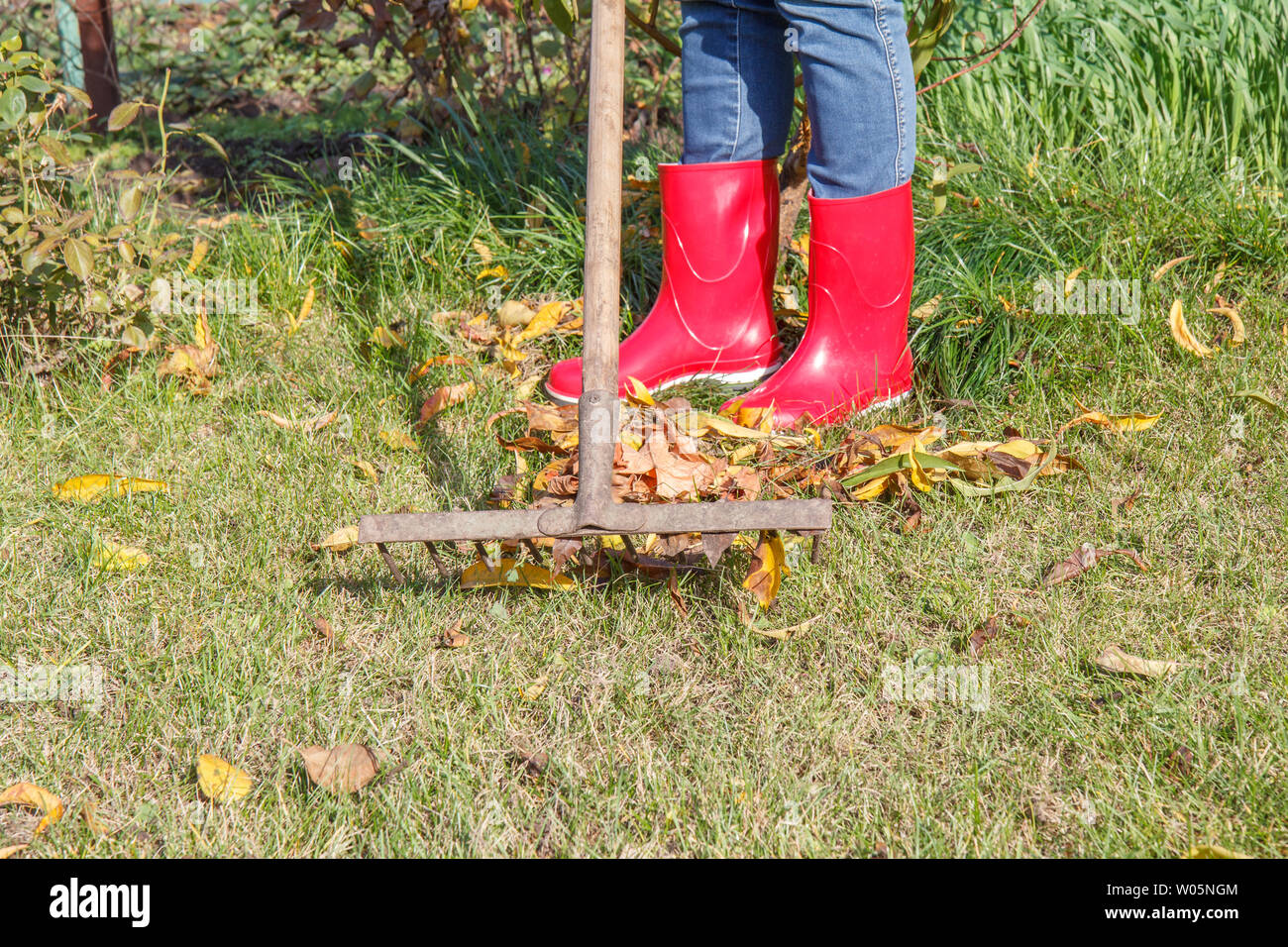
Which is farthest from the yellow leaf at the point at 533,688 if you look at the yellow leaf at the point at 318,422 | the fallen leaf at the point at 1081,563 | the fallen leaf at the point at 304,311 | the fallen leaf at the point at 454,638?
the fallen leaf at the point at 304,311

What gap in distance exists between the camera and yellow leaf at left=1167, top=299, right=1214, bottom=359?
235 cm

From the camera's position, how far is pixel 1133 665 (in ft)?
5.25

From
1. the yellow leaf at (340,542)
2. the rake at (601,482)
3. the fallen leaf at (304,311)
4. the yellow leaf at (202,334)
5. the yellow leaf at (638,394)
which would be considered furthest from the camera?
the fallen leaf at (304,311)

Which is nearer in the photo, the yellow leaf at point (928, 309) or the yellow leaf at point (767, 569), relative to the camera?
the yellow leaf at point (767, 569)

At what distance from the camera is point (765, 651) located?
170 centimetres

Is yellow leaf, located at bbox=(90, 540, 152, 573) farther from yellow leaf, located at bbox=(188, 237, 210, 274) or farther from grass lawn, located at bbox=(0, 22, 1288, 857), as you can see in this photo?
yellow leaf, located at bbox=(188, 237, 210, 274)

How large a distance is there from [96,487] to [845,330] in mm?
1564

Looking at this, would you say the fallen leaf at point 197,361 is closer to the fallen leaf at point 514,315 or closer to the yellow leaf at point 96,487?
the yellow leaf at point 96,487

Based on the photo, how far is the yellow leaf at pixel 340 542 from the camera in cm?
193

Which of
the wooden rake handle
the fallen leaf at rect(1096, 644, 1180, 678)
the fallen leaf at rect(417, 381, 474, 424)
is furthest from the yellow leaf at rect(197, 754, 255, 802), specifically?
the fallen leaf at rect(1096, 644, 1180, 678)

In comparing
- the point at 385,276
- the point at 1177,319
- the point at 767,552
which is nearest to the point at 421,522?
the point at 767,552

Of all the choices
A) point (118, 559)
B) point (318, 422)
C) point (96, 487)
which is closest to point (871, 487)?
point (318, 422)

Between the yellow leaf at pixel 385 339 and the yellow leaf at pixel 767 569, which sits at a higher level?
the yellow leaf at pixel 385 339

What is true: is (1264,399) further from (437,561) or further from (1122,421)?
(437,561)
